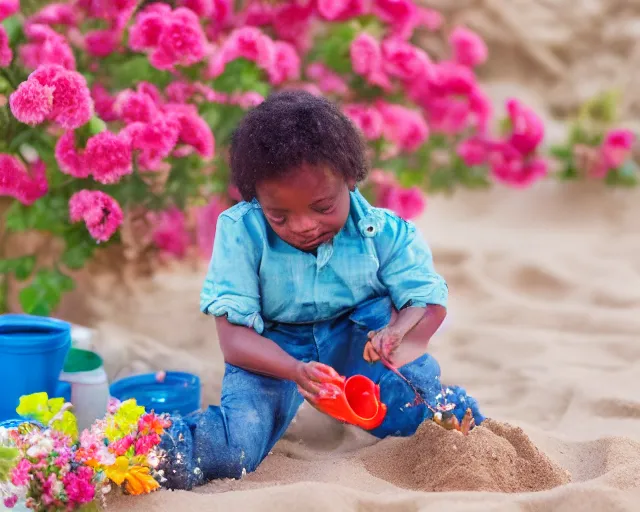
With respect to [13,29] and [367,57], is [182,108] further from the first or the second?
[367,57]

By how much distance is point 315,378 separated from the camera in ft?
6.31

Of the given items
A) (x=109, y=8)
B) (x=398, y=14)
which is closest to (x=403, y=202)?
(x=398, y=14)

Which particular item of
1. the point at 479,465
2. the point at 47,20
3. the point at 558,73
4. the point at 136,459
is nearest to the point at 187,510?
the point at 136,459

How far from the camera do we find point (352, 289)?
222cm

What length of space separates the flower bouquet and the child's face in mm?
511

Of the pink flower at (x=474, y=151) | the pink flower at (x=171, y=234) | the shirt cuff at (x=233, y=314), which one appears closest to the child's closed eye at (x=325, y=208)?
the shirt cuff at (x=233, y=314)

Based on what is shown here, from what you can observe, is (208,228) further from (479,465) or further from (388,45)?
(479,465)

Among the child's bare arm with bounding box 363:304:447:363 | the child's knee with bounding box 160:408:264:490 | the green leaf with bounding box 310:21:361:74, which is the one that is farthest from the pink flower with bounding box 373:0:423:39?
the child's knee with bounding box 160:408:264:490

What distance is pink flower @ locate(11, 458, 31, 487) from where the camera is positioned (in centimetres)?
165

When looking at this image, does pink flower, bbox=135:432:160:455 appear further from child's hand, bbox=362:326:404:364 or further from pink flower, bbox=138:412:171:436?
child's hand, bbox=362:326:404:364

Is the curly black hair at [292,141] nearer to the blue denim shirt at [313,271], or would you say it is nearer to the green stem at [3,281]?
the blue denim shirt at [313,271]

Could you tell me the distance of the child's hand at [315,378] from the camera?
1913 mm

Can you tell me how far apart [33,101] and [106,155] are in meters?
Answer: 0.24

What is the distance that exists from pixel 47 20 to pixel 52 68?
0.70 meters
